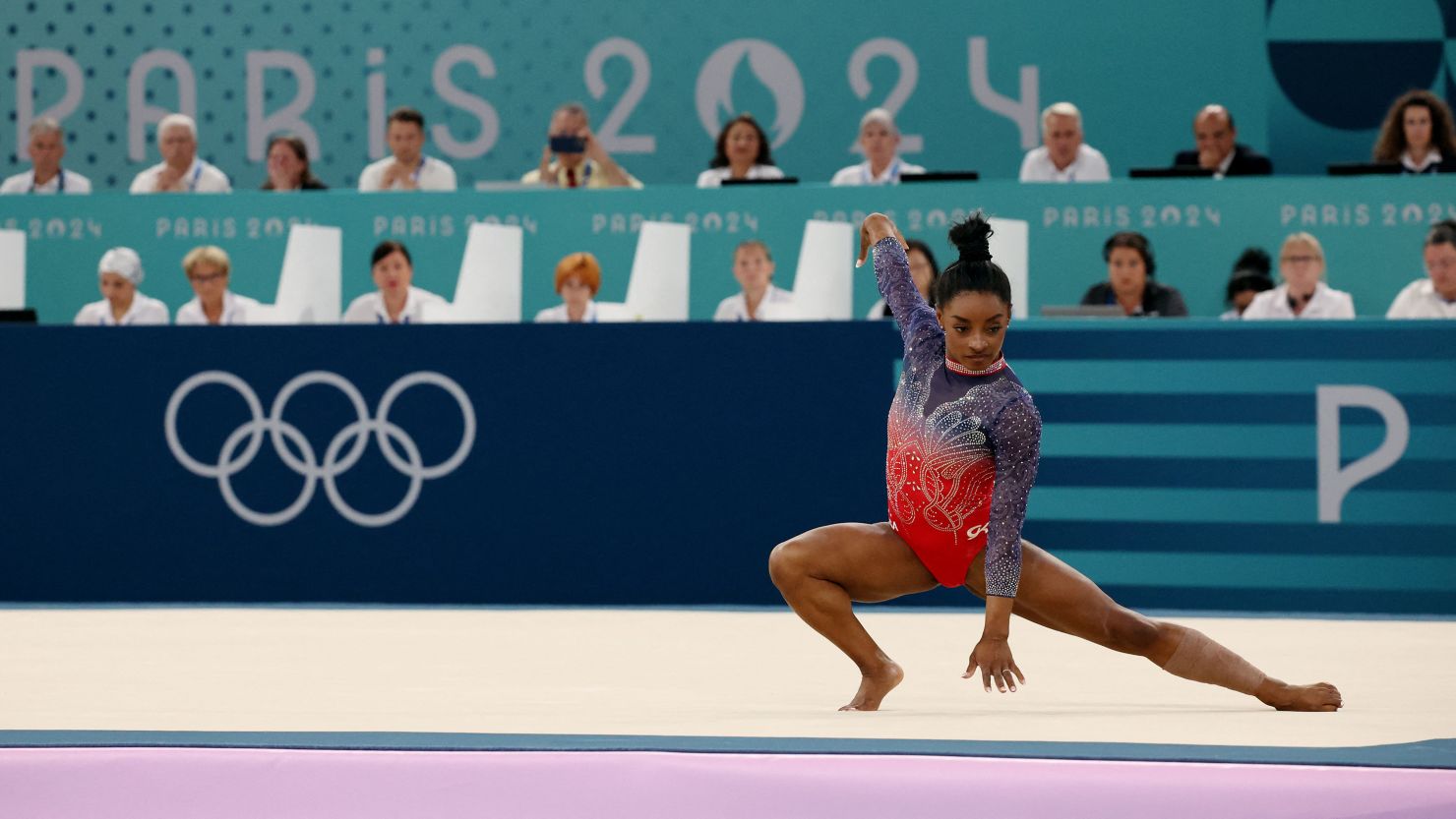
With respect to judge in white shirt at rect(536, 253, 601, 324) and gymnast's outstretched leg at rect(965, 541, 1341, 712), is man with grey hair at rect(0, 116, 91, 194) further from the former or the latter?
gymnast's outstretched leg at rect(965, 541, 1341, 712)

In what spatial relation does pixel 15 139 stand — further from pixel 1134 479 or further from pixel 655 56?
pixel 1134 479

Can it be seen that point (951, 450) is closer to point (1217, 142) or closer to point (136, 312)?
point (1217, 142)

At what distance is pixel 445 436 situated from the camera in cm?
674

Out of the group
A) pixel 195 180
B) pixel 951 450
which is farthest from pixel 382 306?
pixel 951 450

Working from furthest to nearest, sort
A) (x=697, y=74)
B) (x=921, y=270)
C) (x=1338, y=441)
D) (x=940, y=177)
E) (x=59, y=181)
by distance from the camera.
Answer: (x=697, y=74) < (x=59, y=181) < (x=940, y=177) < (x=921, y=270) < (x=1338, y=441)

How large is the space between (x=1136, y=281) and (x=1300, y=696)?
3.91m

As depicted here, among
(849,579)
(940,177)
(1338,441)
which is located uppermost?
(940,177)

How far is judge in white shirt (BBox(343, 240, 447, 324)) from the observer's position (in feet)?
26.8

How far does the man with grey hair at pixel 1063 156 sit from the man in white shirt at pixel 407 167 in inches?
119

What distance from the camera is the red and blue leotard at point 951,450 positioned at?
376cm

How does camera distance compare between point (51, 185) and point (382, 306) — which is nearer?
point (382, 306)

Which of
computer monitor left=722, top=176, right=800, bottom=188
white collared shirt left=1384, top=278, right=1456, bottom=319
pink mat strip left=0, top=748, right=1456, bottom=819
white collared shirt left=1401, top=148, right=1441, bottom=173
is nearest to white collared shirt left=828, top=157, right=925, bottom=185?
computer monitor left=722, top=176, right=800, bottom=188

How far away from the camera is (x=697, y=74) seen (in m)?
11.4

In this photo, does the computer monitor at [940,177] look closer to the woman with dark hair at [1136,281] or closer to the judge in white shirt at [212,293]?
the woman with dark hair at [1136,281]
